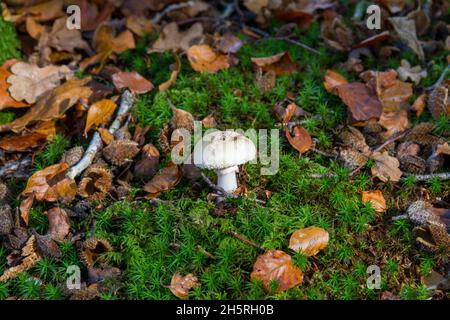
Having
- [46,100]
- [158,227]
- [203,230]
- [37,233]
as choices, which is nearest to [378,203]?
[203,230]

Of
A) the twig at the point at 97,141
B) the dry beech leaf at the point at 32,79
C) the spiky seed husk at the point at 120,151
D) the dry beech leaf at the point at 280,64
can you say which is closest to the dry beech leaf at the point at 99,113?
the twig at the point at 97,141

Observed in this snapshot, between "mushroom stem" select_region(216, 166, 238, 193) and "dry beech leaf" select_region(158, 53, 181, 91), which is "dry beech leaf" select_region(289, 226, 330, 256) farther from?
"dry beech leaf" select_region(158, 53, 181, 91)

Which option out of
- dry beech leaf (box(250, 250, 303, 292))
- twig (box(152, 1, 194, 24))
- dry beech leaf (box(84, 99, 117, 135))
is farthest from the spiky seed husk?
twig (box(152, 1, 194, 24))

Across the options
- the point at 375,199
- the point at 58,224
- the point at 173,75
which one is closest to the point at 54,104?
the point at 173,75

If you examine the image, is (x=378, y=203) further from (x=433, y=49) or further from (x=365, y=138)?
(x=433, y=49)

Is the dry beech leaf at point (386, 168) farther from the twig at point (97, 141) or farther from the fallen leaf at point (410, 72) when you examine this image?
the twig at point (97, 141)
